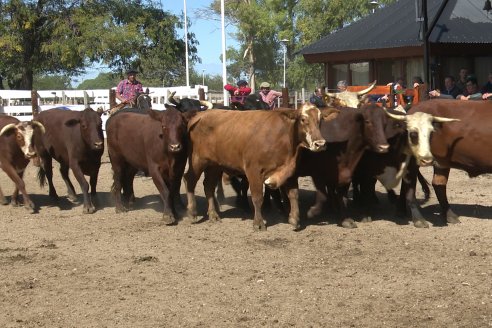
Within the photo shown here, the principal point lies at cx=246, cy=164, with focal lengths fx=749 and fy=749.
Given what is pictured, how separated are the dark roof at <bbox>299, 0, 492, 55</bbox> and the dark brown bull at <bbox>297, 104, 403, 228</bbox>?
9.54 meters

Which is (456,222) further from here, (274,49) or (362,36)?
(274,49)

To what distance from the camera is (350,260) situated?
7.03 metres

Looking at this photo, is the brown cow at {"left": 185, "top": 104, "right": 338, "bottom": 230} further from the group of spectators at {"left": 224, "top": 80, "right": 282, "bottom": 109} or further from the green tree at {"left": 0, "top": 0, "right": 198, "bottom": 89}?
the green tree at {"left": 0, "top": 0, "right": 198, "bottom": 89}

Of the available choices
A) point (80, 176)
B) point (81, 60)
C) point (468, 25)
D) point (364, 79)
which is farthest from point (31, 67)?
point (80, 176)

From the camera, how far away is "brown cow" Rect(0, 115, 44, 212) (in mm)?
10617

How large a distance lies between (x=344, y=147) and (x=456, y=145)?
1.30 m

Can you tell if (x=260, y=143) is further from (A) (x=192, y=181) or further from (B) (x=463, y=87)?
(B) (x=463, y=87)

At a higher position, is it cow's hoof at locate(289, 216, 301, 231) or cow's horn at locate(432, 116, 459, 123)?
cow's horn at locate(432, 116, 459, 123)

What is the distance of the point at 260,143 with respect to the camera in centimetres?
853

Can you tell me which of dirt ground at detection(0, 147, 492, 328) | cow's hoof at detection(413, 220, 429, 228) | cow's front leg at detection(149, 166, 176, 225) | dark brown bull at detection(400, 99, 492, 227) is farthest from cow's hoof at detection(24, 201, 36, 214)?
cow's hoof at detection(413, 220, 429, 228)

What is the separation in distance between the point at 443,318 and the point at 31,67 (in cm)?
2656

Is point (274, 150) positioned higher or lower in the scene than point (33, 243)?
higher

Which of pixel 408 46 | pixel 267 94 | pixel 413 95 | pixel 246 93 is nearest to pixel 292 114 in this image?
pixel 246 93

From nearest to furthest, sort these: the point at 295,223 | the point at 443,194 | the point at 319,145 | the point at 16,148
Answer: the point at 319,145 → the point at 295,223 → the point at 443,194 → the point at 16,148
